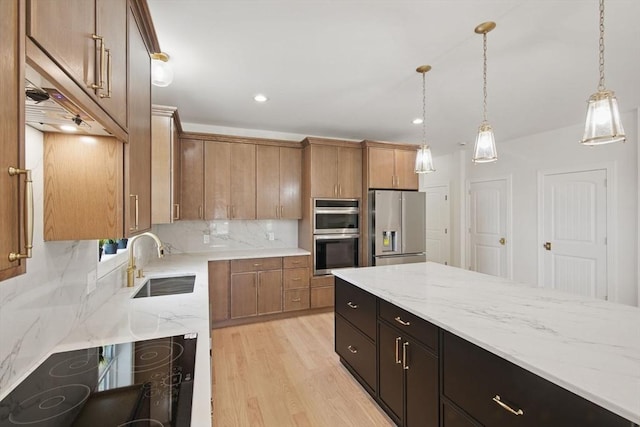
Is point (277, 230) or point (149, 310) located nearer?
point (149, 310)

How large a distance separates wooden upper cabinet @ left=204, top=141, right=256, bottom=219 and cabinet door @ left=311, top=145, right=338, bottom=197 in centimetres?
80

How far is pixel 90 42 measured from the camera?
0.85 metres

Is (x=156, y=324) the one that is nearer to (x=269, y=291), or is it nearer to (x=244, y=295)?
(x=244, y=295)

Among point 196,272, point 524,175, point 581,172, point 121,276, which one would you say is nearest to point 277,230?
point 196,272

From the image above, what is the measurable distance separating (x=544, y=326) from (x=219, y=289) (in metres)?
3.08

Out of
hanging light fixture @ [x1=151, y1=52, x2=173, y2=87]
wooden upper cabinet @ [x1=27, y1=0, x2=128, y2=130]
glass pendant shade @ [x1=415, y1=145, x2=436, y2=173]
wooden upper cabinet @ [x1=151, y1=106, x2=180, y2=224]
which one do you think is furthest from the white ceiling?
wooden upper cabinet @ [x1=27, y1=0, x2=128, y2=130]

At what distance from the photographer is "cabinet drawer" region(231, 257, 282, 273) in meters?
3.51

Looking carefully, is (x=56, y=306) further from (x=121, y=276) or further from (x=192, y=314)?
(x=121, y=276)

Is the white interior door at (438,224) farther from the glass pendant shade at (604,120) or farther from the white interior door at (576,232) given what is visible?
the glass pendant shade at (604,120)

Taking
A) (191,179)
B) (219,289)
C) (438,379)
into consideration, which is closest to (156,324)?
(438,379)

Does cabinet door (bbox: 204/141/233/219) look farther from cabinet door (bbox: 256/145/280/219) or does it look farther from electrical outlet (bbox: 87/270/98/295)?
electrical outlet (bbox: 87/270/98/295)

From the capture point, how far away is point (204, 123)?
3896 mm

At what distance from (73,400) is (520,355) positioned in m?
1.51

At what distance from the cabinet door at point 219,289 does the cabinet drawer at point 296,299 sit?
2.43ft
